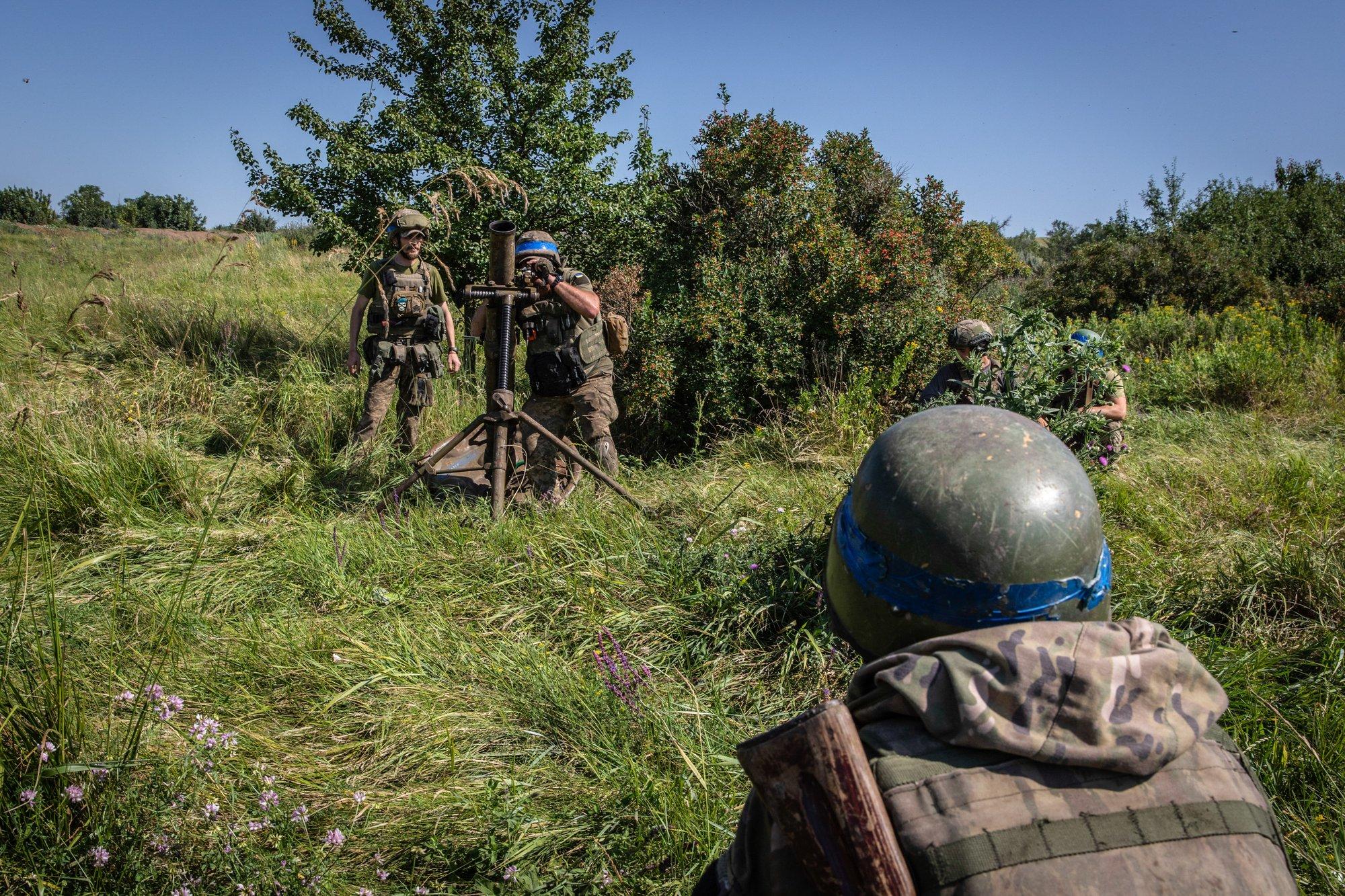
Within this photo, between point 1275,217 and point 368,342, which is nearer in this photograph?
point 368,342

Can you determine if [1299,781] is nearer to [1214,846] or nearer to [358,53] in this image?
[1214,846]

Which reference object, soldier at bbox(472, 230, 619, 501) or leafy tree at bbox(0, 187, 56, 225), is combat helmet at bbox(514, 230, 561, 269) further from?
leafy tree at bbox(0, 187, 56, 225)

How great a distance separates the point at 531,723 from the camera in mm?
2473

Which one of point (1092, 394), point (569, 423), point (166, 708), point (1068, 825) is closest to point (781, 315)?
point (569, 423)

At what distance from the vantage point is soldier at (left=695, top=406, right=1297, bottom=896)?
877 millimetres

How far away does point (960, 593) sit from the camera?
1093 millimetres

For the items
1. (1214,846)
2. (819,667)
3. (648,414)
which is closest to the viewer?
(1214,846)

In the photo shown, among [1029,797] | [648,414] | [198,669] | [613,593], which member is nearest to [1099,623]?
[1029,797]

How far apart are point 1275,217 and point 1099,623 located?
1834cm

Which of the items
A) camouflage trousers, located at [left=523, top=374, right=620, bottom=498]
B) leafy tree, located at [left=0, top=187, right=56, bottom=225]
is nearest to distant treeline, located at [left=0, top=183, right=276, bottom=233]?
leafy tree, located at [left=0, top=187, right=56, bottom=225]

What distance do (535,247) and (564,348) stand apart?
2.09 ft

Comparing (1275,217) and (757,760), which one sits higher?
(1275,217)

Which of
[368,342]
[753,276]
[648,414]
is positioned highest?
[753,276]

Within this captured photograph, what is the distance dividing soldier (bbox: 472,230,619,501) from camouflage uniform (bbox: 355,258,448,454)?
838mm
